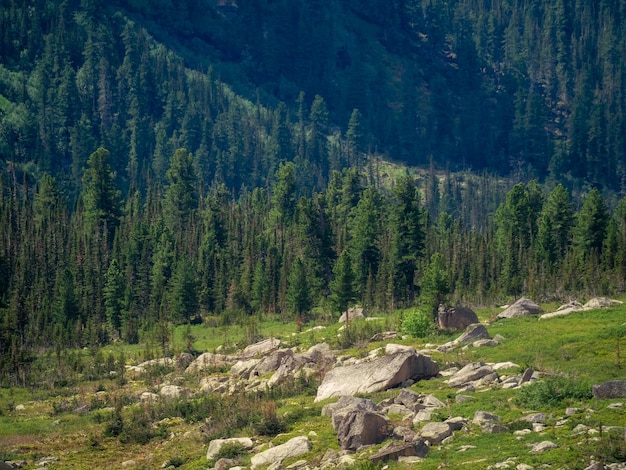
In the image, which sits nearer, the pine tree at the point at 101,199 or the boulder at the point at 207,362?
the boulder at the point at 207,362

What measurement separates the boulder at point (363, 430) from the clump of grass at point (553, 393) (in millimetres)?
7506

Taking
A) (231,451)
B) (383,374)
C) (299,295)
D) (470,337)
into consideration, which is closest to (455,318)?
(470,337)

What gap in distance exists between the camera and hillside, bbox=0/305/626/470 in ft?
170

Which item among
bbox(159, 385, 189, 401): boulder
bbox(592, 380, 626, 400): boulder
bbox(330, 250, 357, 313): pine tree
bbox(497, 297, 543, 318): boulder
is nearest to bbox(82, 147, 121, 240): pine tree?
bbox(330, 250, 357, 313): pine tree

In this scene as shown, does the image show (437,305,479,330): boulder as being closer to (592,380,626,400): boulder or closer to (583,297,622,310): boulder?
(583,297,622,310): boulder

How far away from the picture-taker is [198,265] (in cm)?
13875

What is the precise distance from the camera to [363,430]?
180 ft

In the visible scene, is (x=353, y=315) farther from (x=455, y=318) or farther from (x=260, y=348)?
(x=455, y=318)

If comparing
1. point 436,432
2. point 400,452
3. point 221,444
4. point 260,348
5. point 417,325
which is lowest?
point 221,444

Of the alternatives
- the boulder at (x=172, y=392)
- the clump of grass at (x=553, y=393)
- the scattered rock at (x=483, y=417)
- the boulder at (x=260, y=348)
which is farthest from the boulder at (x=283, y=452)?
the boulder at (x=260, y=348)

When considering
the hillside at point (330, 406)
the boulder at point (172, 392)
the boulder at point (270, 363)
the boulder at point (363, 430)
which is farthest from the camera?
the boulder at point (270, 363)

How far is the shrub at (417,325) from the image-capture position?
86062 millimetres

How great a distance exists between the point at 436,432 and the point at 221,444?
536 inches

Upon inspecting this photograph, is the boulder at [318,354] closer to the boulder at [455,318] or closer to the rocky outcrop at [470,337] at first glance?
the rocky outcrop at [470,337]
